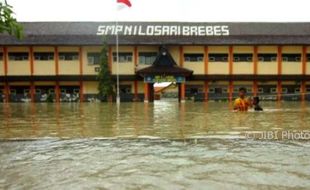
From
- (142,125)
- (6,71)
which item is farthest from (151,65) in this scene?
(142,125)

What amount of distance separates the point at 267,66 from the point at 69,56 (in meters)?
19.8

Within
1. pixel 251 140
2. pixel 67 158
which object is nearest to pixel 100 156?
pixel 67 158

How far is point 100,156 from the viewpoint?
23.3 ft

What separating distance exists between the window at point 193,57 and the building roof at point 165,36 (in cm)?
148

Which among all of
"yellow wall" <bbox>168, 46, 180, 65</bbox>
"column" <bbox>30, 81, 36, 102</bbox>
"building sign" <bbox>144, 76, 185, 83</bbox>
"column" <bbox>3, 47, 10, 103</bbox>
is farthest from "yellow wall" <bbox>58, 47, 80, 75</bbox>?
"yellow wall" <bbox>168, 46, 180, 65</bbox>

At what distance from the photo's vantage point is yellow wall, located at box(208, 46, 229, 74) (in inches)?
1692

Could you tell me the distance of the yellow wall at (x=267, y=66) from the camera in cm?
4294

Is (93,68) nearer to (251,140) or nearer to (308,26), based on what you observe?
(308,26)

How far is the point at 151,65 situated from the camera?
42.9m

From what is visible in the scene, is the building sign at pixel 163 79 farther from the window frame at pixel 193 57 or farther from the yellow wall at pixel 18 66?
the yellow wall at pixel 18 66

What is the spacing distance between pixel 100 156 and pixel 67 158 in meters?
0.53
